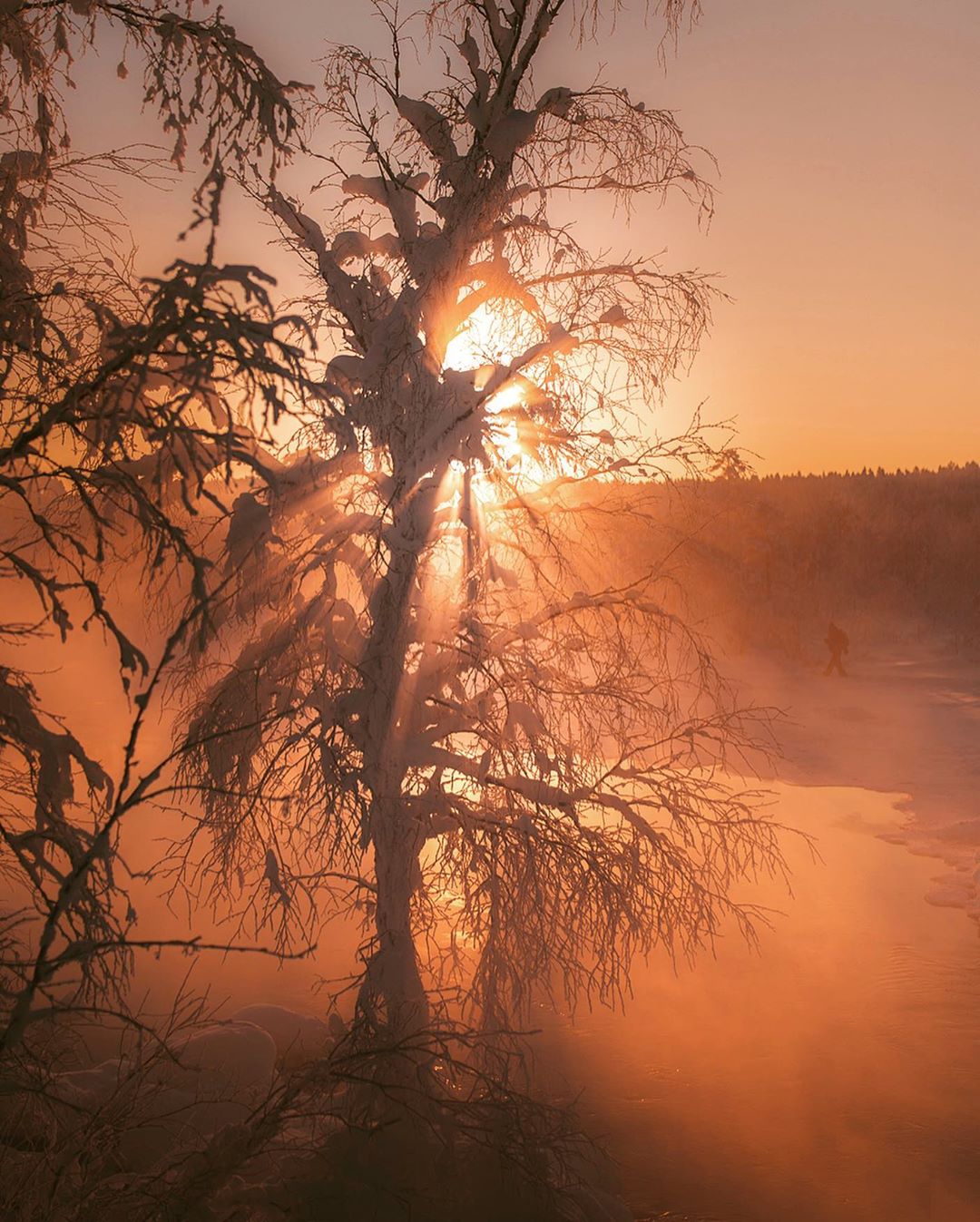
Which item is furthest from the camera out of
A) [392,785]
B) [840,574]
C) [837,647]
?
[840,574]

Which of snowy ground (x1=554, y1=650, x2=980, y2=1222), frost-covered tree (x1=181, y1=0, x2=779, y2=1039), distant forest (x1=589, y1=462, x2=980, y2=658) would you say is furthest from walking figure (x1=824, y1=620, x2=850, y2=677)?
frost-covered tree (x1=181, y1=0, x2=779, y2=1039)

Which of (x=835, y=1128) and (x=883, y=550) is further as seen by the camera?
(x=883, y=550)

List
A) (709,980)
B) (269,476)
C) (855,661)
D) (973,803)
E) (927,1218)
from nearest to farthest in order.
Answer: (269,476), (927,1218), (709,980), (973,803), (855,661)

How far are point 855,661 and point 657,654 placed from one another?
72.6 ft

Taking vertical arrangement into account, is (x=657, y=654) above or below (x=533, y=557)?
below

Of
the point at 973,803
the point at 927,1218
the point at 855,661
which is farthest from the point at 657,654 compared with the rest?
the point at 855,661

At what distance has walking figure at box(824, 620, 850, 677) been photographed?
2742 cm

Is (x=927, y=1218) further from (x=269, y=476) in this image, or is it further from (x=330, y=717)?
(x=269, y=476)

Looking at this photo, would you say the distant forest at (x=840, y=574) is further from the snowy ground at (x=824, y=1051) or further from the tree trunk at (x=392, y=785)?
the tree trunk at (x=392, y=785)

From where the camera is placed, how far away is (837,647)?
27500 mm

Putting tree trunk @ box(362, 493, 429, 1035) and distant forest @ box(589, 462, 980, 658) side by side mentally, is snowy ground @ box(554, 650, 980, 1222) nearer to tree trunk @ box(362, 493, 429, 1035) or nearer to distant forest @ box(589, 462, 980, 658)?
tree trunk @ box(362, 493, 429, 1035)

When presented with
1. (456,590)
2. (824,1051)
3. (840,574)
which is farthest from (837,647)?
(456,590)

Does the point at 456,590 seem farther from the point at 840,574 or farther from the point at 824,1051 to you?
the point at 840,574

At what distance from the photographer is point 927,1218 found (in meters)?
8.53
